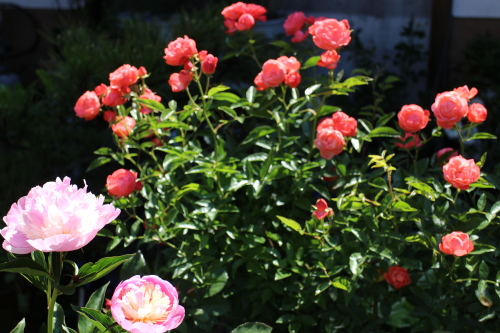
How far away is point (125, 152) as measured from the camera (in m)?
1.67

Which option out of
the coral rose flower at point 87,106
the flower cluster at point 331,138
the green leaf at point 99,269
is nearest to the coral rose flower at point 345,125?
the flower cluster at point 331,138

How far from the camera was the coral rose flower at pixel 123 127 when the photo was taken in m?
1.51

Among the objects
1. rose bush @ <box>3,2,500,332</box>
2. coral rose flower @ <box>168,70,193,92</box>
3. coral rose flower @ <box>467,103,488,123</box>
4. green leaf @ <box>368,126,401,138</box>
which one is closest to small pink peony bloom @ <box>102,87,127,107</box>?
rose bush @ <box>3,2,500,332</box>

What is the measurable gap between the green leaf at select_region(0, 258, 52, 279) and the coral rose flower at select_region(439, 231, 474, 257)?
2.77 feet

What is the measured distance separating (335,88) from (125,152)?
0.62 metres

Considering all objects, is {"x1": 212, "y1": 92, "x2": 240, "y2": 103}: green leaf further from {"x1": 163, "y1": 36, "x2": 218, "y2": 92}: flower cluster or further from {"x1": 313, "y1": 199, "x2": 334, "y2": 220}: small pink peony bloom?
{"x1": 313, "y1": 199, "x2": 334, "y2": 220}: small pink peony bloom

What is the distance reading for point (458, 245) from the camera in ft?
4.06

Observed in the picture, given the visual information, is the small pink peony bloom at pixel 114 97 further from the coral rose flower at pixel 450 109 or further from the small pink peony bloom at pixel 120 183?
the coral rose flower at pixel 450 109

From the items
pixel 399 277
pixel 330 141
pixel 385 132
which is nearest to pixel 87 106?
pixel 330 141

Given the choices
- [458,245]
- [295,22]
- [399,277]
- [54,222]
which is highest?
[54,222]

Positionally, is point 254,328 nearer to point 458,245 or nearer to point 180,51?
point 458,245

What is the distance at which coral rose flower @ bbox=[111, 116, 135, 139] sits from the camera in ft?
4.95

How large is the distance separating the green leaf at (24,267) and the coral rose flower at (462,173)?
877mm

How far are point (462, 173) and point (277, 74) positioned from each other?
0.48 m
